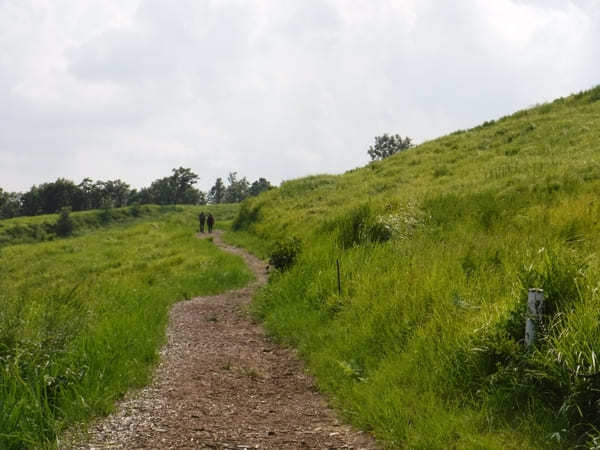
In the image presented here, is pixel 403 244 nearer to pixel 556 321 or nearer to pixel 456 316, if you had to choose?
pixel 456 316

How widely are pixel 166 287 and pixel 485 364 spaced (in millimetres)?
11706

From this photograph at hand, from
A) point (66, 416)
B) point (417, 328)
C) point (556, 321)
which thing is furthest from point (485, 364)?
point (66, 416)

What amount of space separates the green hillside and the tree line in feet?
291

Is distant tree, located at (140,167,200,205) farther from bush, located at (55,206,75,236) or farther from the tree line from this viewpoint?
bush, located at (55,206,75,236)

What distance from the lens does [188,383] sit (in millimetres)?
6672

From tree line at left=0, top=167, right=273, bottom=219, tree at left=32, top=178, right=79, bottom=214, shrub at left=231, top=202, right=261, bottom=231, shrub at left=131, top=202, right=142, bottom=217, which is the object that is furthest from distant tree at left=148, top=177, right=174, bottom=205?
shrub at left=231, top=202, right=261, bottom=231

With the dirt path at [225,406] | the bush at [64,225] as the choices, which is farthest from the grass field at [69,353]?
the bush at [64,225]

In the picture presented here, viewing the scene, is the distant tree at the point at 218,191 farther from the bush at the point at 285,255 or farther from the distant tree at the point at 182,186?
the bush at the point at 285,255

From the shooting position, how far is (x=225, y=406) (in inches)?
230

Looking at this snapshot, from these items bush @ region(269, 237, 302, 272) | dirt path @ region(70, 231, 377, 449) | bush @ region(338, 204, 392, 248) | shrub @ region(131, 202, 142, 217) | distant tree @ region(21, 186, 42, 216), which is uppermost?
distant tree @ region(21, 186, 42, 216)

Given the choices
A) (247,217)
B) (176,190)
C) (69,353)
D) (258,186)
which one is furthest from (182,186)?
(69,353)

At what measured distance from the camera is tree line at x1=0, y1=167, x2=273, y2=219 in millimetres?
110625

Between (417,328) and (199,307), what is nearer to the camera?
(417,328)

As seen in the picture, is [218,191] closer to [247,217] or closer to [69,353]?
[247,217]
